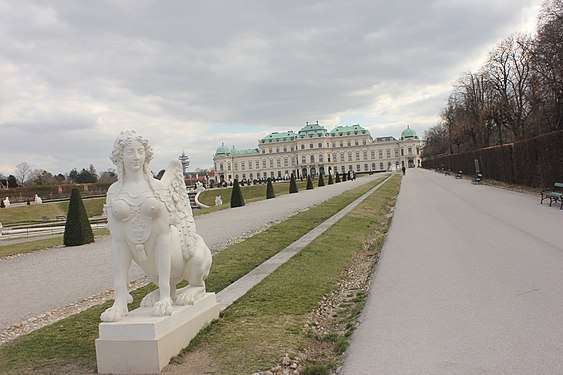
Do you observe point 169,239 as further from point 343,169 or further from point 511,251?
point 343,169

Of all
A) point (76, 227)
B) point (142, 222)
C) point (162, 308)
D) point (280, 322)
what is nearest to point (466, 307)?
point (280, 322)

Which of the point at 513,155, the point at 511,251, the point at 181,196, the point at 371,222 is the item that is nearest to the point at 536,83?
the point at 513,155

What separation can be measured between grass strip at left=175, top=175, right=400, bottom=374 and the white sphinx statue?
0.72 metres

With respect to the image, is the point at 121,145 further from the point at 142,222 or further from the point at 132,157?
the point at 142,222

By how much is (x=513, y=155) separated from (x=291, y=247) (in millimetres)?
22436

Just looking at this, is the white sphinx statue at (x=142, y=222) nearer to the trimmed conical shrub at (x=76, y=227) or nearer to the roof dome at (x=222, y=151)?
the trimmed conical shrub at (x=76, y=227)

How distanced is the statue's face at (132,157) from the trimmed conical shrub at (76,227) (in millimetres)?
13005

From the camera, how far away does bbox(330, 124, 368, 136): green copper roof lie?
13825cm

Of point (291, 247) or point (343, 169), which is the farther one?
point (343, 169)

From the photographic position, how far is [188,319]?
4.47 m

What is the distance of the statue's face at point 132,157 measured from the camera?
13.6 feet

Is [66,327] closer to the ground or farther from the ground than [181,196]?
closer to the ground

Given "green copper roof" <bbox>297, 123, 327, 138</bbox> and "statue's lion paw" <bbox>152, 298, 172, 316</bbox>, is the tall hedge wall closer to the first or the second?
"statue's lion paw" <bbox>152, 298, 172, 316</bbox>

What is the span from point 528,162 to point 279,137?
122 meters
